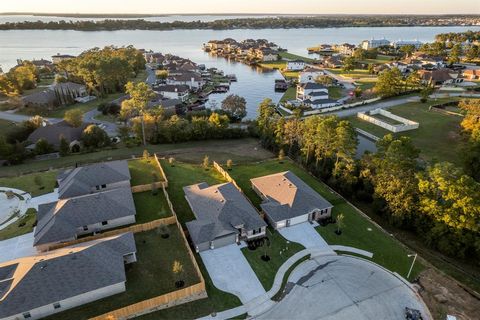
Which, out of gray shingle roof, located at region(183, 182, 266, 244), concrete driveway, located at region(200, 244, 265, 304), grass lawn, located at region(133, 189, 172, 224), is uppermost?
gray shingle roof, located at region(183, 182, 266, 244)

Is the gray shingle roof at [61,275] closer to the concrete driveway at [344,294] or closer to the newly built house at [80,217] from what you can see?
the newly built house at [80,217]

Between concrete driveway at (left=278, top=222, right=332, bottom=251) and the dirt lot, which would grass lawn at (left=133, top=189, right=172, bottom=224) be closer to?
concrete driveway at (left=278, top=222, right=332, bottom=251)

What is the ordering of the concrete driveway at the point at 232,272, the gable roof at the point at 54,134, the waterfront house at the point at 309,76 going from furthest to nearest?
the waterfront house at the point at 309,76 < the gable roof at the point at 54,134 < the concrete driveway at the point at 232,272

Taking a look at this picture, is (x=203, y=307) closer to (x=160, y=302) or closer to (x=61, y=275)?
(x=160, y=302)

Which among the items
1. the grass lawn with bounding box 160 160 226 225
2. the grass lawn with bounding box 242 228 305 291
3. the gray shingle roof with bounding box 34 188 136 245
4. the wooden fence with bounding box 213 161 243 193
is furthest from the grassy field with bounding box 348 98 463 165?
the gray shingle roof with bounding box 34 188 136 245

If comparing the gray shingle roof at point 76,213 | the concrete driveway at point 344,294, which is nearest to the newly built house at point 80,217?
the gray shingle roof at point 76,213
